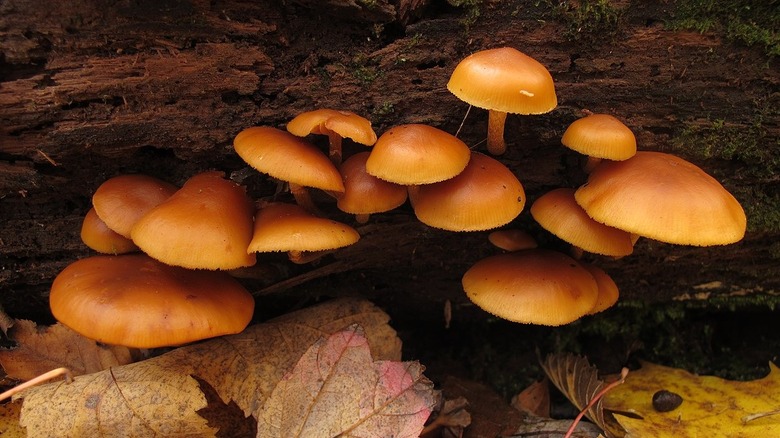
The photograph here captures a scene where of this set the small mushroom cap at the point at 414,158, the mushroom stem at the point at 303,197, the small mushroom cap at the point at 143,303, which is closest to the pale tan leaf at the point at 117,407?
the small mushroom cap at the point at 143,303

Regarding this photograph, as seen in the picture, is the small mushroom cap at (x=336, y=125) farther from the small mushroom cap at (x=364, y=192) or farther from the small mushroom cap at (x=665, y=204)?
the small mushroom cap at (x=665, y=204)

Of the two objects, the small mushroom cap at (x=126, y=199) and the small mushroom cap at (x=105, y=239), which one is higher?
the small mushroom cap at (x=126, y=199)

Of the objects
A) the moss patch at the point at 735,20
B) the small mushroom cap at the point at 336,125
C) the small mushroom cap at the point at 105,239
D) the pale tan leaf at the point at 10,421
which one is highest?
the moss patch at the point at 735,20

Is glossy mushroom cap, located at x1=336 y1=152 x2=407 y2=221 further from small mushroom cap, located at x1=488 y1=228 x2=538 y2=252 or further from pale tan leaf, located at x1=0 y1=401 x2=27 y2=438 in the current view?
pale tan leaf, located at x1=0 y1=401 x2=27 y2=438

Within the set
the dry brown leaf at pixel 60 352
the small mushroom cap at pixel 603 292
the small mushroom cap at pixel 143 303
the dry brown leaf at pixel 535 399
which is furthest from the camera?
the dry brown leaf at pixel 535 399

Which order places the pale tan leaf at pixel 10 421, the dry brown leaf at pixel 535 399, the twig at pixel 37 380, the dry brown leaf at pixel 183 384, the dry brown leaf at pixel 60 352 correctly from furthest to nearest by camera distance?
the dry brown leaf at pixel 535 399 < the dry brown leaf at pixel 60 352 < the pale tan leaf at pixel 10 421 < the dry brown leaf at pixel 183 384 < the twig at pixel 37 380

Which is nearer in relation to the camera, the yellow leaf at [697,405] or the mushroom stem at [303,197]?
the mushroom stem at [303,197]

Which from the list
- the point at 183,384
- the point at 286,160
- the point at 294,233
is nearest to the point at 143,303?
the point at 183,384
